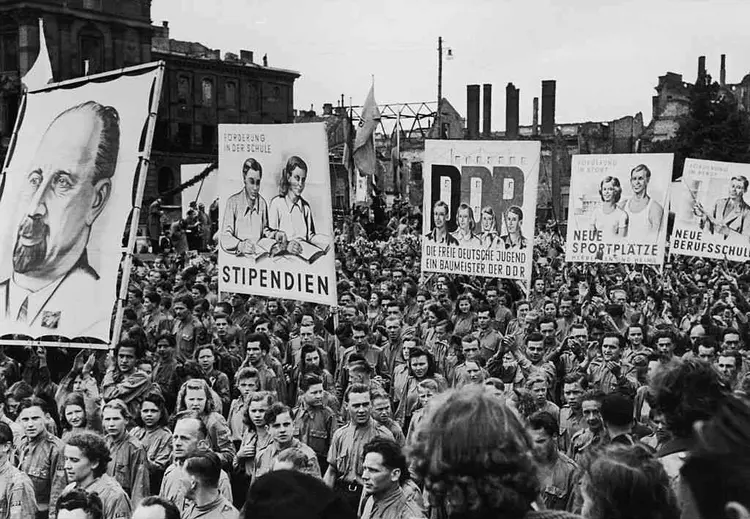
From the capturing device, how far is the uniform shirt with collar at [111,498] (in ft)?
18.9

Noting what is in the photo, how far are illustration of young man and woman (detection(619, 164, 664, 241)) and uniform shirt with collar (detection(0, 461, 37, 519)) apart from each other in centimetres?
1083

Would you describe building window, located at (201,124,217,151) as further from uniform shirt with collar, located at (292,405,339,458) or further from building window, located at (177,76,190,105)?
uniform shirt with collar, located at (292,405,339,458)

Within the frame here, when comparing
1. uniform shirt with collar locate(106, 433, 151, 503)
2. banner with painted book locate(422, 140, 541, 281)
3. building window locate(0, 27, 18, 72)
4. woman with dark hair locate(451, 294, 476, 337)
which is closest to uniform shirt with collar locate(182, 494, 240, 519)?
uniform shirt with collar locate(106, 433, 151, 503)

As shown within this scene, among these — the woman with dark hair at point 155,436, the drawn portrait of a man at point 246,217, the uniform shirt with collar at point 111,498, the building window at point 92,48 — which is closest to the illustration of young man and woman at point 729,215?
the drawn portrait of a man at point 246,217

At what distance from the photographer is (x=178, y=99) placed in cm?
5988

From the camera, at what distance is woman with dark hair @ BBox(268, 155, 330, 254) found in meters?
11.0

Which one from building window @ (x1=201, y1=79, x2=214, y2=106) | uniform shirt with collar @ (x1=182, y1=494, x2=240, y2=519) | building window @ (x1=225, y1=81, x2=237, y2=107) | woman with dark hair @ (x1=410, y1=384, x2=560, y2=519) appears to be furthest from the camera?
building window @ (x1=225, y1=81, x2=237, y2=107)

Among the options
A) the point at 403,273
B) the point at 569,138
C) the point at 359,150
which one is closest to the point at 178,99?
the point at 569,138

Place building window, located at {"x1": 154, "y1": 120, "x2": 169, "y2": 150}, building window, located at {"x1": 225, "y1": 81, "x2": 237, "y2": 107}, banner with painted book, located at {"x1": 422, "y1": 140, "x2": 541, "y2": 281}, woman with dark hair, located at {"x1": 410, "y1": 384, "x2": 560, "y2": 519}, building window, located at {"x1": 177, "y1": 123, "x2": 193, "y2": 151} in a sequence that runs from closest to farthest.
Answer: woman with dark hair, located at {"x1": 410, "y1": 384, "x2": 560, "y2": 519}, banner with painted book, located at {"x1": 422, "y1": 140, "x2": 541, "y2": 281}, building window, located at {"x1": 154, "y1": 120, "x2": 169, "y2": 150}, building window, located at {"x1": 177, "y1": 123, "x2": 193, "y2": 151}, building window, located at {"x1": 225, "y1": 81, "x2": 237, "y2": 107}

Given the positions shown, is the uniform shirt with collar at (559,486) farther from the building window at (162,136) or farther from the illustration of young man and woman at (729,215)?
the building window at (162,136)

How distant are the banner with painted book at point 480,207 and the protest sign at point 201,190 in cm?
1272

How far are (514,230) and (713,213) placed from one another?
16.5ft

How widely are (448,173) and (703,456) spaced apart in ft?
39.1

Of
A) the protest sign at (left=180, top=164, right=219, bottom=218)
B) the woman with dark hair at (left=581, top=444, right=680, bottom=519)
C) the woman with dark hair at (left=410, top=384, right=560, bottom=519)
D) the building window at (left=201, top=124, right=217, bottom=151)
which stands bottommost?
the protest sign at (left=180, top=164, right=219, bottom=218)
